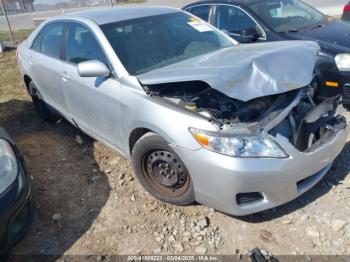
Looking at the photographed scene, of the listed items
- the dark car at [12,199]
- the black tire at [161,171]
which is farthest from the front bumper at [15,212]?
the black tire at [161,171]

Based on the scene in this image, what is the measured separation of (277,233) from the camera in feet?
8.91

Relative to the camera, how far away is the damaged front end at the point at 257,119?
2449 mm

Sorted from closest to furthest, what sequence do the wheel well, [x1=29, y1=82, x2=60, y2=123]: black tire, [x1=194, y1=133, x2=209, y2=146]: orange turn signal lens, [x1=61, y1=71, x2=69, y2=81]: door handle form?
[x1=194, y1=133, x2=209, y2=146]: orange turn signal lens
the wheel well
[x1=61, y1=71, x2=69, y2=81]: door handle
[x1=29, y1=82, x2=60, y2=123]: black tire

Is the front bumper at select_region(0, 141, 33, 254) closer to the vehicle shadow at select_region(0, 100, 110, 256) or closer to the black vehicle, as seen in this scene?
the vehicle shadow at select_region(0, 100, 110, 256)

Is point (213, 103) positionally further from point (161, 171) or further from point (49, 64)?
point (49, 64)

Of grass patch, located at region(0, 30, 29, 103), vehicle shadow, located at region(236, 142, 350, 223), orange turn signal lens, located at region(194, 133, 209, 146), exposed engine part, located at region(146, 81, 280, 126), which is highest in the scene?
exposed engine part, located at region(146, 81, 280, 126)

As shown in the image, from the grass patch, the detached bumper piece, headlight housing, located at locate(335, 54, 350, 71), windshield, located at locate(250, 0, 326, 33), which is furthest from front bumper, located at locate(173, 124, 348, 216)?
the grass patch

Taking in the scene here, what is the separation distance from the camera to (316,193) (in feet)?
10.1

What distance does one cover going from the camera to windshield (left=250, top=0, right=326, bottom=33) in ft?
16.9

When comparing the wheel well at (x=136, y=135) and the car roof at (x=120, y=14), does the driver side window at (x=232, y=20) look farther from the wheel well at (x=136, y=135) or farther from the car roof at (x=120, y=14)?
the wheel well at (x=136, y=135)

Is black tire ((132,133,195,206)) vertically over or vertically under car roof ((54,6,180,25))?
under

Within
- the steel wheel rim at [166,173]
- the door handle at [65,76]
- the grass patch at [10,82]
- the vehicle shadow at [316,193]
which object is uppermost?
the door handle at [65,76]

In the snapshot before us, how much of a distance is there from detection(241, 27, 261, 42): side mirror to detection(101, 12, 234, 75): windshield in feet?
4.39

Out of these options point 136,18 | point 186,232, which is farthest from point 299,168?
point 136,18
